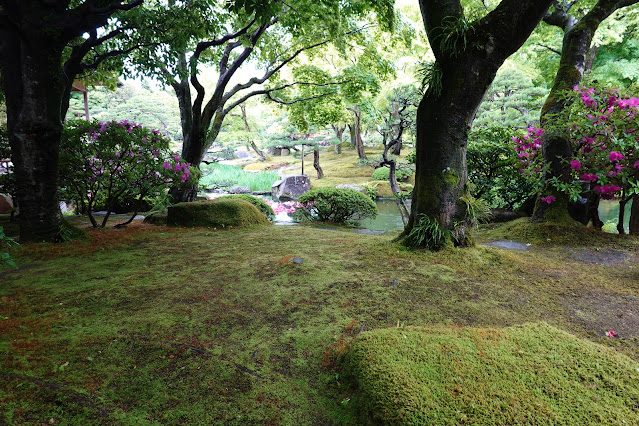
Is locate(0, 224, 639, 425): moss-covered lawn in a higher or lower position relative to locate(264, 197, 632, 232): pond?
higher

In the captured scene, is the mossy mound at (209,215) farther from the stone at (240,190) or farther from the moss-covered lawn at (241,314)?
the stone at (240,190)

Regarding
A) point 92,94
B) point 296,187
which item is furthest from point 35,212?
point 92,94

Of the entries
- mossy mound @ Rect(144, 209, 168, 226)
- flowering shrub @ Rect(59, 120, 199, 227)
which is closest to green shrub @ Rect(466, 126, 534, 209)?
flowering shrub @ Rect(59, 120, 199, 227)

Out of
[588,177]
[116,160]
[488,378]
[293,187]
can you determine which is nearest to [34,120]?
[116,160]

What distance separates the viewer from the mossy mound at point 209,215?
5.48 meters

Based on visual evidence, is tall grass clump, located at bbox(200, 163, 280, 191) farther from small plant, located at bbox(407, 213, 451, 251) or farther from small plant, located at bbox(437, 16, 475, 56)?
small plant, located at bbox(437, 16, 475, 56)

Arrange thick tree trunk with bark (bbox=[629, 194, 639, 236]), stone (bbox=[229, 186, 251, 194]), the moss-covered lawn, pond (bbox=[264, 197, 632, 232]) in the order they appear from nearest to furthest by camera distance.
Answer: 1. the moss-covered lawn
2. thick tree trunk with bark (bbox=[629, 194, 639, 236])
3. pond (bbox=[264, 197, 632, 232])
4. stone (bbox=[229, 186, 251, 194])

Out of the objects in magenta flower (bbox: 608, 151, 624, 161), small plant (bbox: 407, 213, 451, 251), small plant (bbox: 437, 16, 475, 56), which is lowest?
small plant (bbox: 407, 213, 451, 251)

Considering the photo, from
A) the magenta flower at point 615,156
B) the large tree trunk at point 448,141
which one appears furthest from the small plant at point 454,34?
the magenta flower at point 615,156

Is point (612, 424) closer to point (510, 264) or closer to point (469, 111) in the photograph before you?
point (510, 264)

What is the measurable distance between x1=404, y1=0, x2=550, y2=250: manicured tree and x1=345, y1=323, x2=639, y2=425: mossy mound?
5.62ft

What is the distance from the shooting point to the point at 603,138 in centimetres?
371

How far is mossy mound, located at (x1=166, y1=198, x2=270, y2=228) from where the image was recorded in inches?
216

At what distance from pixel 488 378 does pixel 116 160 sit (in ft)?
15.2
